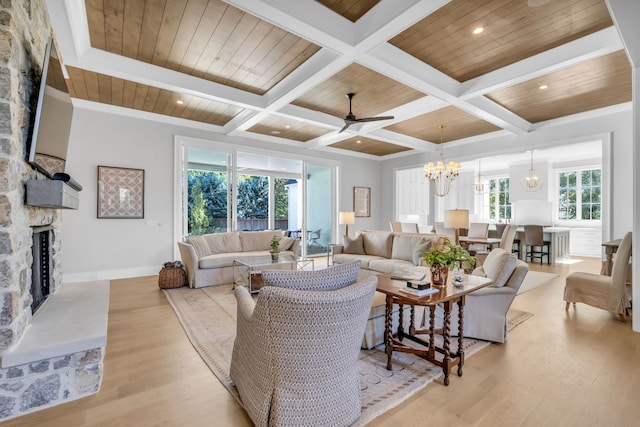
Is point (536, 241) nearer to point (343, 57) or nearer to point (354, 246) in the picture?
point (354, 246)

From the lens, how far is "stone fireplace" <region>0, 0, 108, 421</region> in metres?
1.76

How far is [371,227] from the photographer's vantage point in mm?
9031

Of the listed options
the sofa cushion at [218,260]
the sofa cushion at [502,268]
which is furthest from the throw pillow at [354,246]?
the sofa cushion at [502,268]

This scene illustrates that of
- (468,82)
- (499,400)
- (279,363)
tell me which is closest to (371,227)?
(468,82)

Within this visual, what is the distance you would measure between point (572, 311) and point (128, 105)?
23.0ft

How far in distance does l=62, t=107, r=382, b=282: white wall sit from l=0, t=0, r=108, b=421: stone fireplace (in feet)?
9.68

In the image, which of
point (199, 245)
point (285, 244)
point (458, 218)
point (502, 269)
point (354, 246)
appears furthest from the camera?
point (285, 244)

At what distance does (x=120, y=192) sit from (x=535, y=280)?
24.0 feet

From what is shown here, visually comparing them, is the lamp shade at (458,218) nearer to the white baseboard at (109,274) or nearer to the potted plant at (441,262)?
the potted plant at (441,262)

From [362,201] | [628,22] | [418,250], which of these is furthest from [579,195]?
[628,22]

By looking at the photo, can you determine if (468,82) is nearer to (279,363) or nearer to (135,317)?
(279,363)

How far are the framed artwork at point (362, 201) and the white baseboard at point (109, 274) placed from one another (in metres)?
5.23

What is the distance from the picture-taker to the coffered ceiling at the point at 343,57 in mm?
2723

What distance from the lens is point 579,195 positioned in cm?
876
